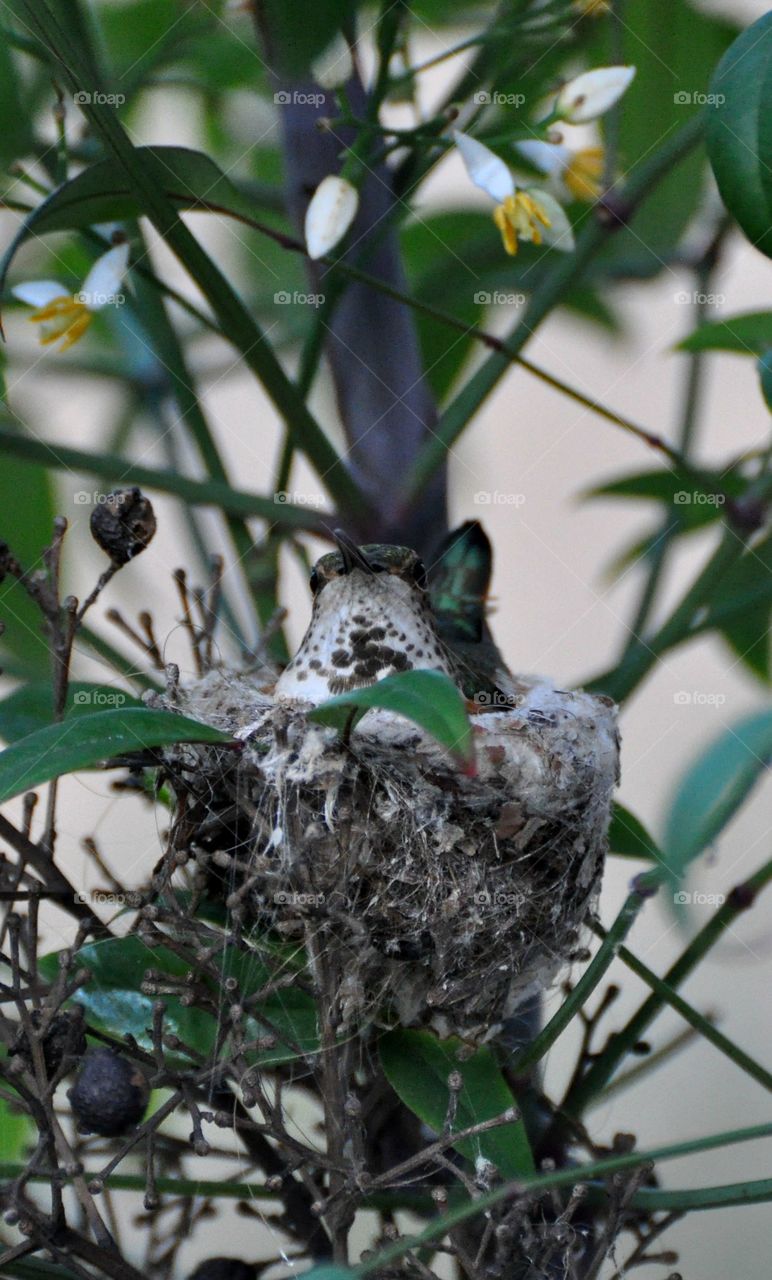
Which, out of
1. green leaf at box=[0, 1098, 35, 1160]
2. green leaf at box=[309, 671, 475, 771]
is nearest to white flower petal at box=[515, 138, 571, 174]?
green leaf at box=[309, 671, 475, 771]

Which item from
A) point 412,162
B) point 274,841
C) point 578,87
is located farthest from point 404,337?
point 274,841

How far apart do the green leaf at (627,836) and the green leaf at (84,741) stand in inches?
19.0

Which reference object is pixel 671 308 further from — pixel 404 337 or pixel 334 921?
pixel 334 921

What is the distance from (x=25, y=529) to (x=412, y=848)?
0.74m

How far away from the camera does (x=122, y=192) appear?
1.06 meters

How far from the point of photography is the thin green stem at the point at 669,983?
1.05m

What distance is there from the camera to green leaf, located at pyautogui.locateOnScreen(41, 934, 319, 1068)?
39.3 inches

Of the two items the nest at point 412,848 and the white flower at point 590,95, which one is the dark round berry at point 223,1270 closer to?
the nest at point 412,848

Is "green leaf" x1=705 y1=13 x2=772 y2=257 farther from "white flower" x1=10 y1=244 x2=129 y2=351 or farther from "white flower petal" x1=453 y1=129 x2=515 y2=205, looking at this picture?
"white flower" x1=10 y1=244 x2=129 y2=351

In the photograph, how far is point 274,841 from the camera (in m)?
1.07

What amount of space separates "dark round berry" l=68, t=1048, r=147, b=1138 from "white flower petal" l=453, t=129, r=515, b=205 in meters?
0.66

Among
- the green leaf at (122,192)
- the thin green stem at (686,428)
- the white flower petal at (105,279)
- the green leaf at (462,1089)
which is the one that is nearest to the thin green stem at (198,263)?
the green leaf at (122,192)

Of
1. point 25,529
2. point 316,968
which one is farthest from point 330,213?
point 25,529

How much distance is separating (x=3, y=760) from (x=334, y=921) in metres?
0.31
